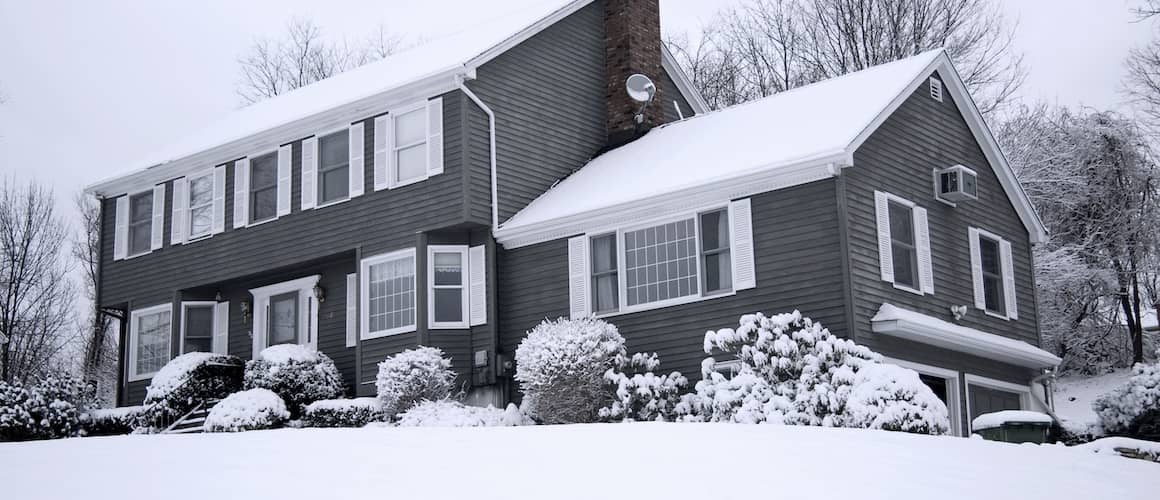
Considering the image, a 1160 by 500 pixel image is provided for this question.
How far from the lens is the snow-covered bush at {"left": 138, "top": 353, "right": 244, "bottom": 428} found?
23.2m

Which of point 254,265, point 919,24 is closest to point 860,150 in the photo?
point 254,265

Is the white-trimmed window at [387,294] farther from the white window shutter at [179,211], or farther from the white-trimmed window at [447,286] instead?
the white window shutter at [179,211]

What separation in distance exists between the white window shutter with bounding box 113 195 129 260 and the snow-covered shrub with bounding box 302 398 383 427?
836 centimetres

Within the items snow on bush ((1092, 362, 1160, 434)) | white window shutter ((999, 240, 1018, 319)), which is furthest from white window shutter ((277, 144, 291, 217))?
snow on bush ((1092, 362, 1160, 434))

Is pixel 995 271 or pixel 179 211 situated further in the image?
pixel 179 211

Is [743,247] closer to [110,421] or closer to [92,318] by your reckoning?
[110,421]

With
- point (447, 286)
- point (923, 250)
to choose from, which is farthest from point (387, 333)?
point (923, 250)

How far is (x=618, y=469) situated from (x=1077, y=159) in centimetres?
2508

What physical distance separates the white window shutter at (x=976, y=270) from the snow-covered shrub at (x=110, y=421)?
15.2m

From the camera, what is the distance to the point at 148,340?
2689 cm

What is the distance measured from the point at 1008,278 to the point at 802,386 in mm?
7485

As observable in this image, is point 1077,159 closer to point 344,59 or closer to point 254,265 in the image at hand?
point 254,265

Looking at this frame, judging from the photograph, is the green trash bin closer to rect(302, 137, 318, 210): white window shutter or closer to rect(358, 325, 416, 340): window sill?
rect(358, 325, 416, 340): window sill

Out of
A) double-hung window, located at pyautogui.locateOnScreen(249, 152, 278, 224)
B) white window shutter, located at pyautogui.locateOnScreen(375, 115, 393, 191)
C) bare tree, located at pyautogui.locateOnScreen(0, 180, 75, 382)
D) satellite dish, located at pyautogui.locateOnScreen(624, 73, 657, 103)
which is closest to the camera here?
white window shutter, located at pyautogui.locateOnScreen(375, 115, 393, 191)
